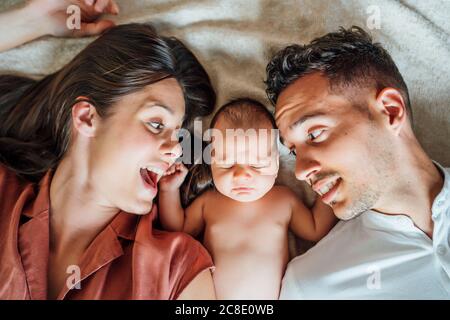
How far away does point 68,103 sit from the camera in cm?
127

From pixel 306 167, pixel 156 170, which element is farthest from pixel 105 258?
pixel 306 167

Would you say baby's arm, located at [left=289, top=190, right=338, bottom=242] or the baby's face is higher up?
the baby's face

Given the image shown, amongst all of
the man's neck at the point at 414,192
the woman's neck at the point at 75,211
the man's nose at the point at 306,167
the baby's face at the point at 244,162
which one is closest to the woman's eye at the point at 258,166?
the baby's face at the point at 244,162

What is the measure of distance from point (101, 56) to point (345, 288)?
0.95 m

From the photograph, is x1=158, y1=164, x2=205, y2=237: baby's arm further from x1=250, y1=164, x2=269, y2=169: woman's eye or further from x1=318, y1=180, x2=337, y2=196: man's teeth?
x1=318, y1=180, x2=337, y2=196: man's teeth

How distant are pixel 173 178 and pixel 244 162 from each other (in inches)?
9.1

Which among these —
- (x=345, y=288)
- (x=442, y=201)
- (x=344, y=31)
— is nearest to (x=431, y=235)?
(x=442, y=201)

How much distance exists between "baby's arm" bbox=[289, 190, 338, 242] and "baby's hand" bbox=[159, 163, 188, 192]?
1.12 ft

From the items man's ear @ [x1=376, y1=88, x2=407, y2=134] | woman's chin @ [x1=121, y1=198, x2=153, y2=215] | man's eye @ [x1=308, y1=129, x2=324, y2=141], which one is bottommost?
woman's chin @ [x1=121, y1=198, x2=153, y2=215]

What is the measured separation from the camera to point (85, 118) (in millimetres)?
1212

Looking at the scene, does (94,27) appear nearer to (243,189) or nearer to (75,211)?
(75,211)

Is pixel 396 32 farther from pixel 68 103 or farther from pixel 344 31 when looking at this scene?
pixel 68 103

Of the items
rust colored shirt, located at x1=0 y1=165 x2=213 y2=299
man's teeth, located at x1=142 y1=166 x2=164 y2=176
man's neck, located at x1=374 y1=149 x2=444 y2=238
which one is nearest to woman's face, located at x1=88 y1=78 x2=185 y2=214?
man's teeth, located at x1=142 y1=166 x2=164 y2=176

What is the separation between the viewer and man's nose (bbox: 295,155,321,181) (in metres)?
1.16
